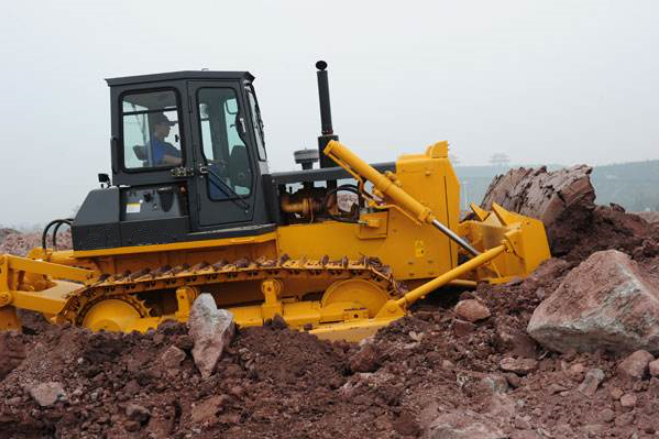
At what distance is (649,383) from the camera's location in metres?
3.33

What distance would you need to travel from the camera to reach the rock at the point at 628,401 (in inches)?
128

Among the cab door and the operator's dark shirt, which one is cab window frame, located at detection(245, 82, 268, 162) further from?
the operator's dark shirt

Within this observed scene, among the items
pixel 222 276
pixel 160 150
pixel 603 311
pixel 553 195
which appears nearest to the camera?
pixel 603 311

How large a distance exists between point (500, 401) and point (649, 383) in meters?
0.83

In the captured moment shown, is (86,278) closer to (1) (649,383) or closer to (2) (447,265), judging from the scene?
(2) (447,265)

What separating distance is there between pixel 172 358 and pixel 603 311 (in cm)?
309

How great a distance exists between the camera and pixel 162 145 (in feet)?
19.8

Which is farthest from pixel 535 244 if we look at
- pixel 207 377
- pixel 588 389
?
pixel 207 377

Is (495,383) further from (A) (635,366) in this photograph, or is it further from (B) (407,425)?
(A) (635,366)

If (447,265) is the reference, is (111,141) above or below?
above

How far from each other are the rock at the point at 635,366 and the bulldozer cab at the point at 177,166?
361cm

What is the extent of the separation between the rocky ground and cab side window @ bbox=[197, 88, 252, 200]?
163cm

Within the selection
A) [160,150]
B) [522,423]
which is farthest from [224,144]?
[522,423]

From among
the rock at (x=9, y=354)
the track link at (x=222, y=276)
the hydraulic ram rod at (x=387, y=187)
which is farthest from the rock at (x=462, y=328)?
the rock at (x=9, y=354)
